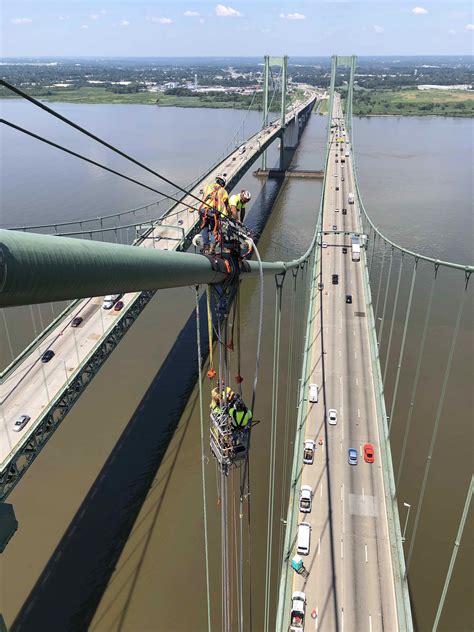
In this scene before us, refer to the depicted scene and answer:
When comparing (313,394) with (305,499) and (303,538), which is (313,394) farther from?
(303,538)

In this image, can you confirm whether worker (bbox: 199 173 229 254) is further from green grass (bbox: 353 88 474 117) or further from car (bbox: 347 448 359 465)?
green grass (bbox: 353 88 474 117)

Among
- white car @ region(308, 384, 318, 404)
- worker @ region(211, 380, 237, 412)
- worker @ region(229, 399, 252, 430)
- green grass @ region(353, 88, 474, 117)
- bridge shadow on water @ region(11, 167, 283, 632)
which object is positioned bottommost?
bridge shadow on water @ region(11, 167, 283, 632)

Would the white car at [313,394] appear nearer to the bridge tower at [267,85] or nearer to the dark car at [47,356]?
the dark car at [47,356]

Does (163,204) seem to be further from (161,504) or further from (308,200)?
(161,504)

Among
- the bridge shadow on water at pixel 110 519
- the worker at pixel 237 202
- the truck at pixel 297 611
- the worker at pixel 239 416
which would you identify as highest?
the worker at pixel 237 202

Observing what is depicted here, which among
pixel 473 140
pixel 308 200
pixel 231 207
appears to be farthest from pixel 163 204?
pixel 473 140

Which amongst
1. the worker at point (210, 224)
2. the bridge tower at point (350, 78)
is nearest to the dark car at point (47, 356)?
the worker at point (210, 224)

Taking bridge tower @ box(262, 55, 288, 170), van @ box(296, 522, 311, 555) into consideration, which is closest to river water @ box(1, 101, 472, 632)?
van @ box(296, 522, 311, 555)
